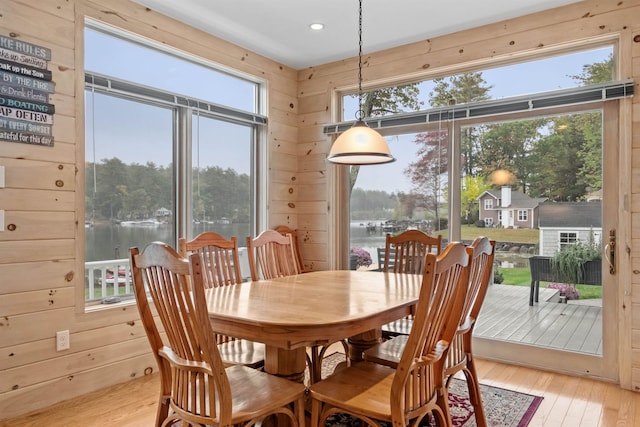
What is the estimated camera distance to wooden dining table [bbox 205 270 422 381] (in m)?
1.69

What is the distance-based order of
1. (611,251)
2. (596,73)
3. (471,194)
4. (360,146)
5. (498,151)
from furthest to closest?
(471,194)
(498,151)
(596,73)
(611,251)
(360,146)

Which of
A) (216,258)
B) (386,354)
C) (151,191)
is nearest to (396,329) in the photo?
(386,354)

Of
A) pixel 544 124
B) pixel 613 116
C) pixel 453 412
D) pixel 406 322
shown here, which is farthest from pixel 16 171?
pixel 613 116

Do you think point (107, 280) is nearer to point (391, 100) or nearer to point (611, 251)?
point (391, 100)

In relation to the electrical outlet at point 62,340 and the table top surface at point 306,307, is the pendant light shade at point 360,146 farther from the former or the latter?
the electrical outlet at point 62,340

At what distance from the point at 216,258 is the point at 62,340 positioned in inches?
41.8

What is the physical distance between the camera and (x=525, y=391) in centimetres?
288

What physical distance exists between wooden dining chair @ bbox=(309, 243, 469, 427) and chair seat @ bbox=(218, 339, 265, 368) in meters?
0.46

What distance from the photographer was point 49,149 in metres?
2.67

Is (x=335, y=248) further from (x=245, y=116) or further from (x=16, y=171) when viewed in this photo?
(x=16, y=171)

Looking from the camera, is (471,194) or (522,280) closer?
(522,280)

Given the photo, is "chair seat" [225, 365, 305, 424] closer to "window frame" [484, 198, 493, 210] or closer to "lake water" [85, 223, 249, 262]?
"lake water" [85, 223, 249, 262]

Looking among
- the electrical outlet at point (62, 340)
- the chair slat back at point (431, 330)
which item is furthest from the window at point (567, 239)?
the electrical outlet at point (62, 340)

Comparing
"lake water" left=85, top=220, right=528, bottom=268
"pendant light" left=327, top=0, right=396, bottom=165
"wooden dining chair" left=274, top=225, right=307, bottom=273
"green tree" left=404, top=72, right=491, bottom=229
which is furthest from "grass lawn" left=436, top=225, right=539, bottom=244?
"wooden dining chair" left=274, top=225, right=307, bottom=273
